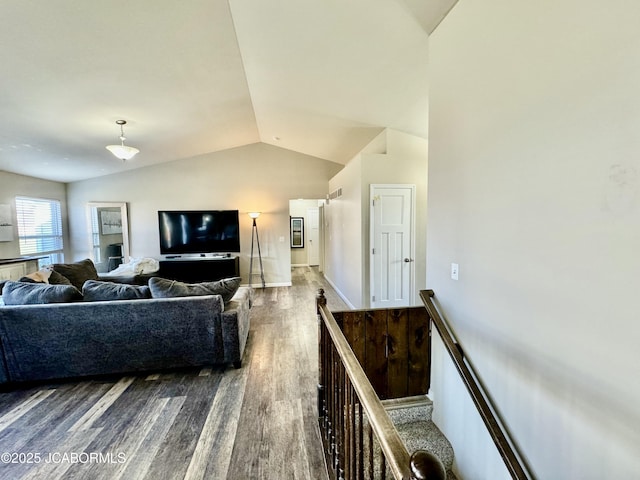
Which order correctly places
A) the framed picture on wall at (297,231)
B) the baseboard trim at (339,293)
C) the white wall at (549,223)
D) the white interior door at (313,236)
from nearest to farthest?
the white wall at (549,223)
the baseboard trim at (339,293)
the framed picture on wall at (297,231)
the white interior door at (313,236)

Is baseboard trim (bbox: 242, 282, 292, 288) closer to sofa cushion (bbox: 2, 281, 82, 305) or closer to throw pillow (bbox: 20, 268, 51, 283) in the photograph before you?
throw pillow (bbox: 20, 268, 51, 283)

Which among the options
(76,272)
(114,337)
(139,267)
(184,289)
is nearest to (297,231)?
(139,267)

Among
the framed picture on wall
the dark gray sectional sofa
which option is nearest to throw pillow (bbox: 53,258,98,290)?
the dark gray sectional sofa

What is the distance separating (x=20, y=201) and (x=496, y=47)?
7.57m

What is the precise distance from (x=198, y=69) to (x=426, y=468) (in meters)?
3.85

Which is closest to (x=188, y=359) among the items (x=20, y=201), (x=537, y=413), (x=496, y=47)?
(x=537, y=413)

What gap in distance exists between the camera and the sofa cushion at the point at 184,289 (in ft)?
9.27

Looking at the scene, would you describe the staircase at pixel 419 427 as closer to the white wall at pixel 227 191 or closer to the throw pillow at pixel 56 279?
the throw pillow at pixel 56 279

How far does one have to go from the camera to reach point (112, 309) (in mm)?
2674

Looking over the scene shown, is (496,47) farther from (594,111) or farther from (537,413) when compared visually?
(537,413)

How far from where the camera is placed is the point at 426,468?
1.91ft

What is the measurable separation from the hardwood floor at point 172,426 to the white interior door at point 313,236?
6.81 meters

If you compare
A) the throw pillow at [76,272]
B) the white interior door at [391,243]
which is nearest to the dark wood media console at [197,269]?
the throw pillow at [76,272]

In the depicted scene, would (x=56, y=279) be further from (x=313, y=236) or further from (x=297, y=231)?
(x=313, y=236)
